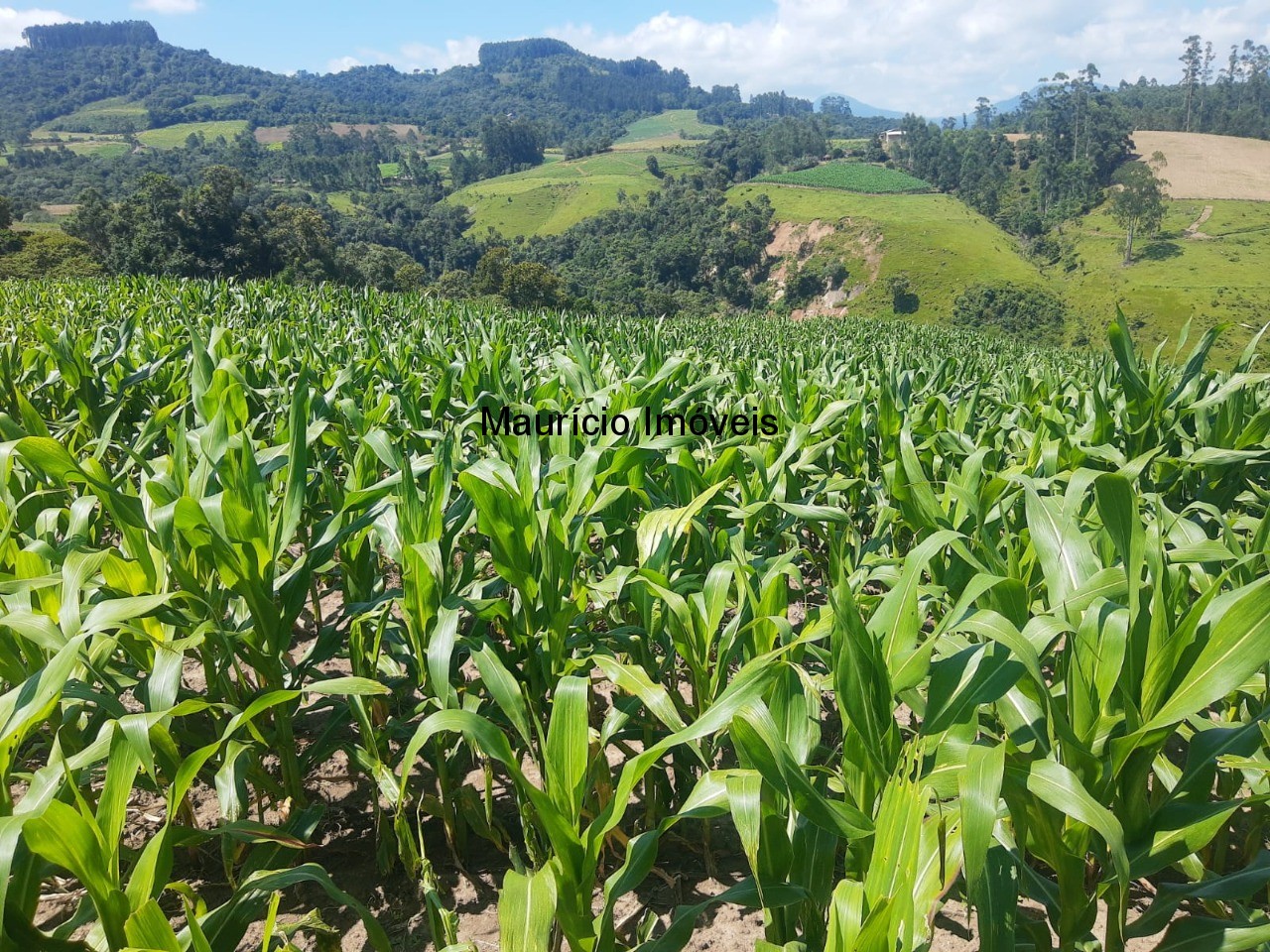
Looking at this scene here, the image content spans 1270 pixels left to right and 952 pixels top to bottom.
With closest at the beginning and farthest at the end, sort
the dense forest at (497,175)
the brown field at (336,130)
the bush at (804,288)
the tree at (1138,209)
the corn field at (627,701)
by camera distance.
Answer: the corn field at (627,701)
the dense forest at (497,175)
the tree at (1138,209)
the bush at (804,288)
the brown field at (336,130)

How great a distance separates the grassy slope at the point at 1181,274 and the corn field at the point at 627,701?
5779 centimetres

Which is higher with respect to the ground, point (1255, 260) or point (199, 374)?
point (1255, 260)

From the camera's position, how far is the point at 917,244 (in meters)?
70.5

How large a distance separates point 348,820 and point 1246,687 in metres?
2.43

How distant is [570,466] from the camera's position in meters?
2.48

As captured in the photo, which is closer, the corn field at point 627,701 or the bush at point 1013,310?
the corn field at point 627,701

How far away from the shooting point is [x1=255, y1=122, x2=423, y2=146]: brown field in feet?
456

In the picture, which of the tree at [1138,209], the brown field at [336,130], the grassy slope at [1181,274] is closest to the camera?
the grassy slope at [1181,274]

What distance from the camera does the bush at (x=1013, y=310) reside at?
54.6 metres

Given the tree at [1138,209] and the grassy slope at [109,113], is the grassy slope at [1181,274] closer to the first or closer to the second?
the tree at [1138,209]

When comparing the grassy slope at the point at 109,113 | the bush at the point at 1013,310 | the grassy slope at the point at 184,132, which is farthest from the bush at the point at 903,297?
the grassy slope at the point at 109,113

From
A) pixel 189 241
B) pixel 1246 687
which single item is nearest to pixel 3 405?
pixel 1246 687

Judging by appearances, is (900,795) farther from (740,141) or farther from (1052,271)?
(740,141)

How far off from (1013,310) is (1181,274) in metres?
17.3
